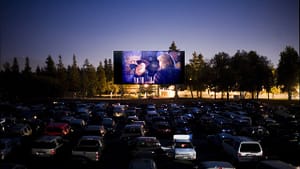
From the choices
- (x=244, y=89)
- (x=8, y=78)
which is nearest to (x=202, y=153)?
(x=244, y=89)

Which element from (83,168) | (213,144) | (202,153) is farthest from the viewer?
(213,144)

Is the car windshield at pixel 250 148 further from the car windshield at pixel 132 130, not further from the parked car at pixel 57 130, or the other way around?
the parked car at pixel 57 130

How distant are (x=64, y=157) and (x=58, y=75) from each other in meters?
76.6

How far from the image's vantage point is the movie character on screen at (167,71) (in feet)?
148

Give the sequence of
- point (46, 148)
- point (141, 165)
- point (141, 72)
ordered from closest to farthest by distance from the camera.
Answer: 1. point (141, 165)
2. point (46, 148)
3. point (141, 72)

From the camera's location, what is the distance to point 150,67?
45656 mm

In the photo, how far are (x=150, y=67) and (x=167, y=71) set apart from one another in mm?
2333

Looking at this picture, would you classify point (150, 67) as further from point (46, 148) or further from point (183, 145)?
point (46, 148)

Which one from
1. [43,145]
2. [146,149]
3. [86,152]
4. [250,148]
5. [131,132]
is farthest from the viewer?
[131,132]

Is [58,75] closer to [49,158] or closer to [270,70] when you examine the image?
[270,70]

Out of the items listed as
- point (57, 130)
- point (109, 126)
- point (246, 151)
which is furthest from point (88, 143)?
point (109, 126)

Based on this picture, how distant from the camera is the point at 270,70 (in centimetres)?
7744

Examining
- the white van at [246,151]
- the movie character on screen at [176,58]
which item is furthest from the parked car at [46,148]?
the movie character on screen at [176,58]

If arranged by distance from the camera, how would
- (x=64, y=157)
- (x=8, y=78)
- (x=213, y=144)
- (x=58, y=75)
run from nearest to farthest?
(x=64, y=157)
(x=213, y=144)
(x=8, y=78)
(x=58, y=75)
